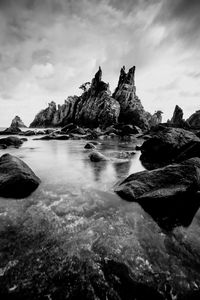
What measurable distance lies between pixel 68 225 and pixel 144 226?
1.71 m

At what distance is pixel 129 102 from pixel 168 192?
58200 mm

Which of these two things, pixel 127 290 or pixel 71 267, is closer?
pixel 127 290

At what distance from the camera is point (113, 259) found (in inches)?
103

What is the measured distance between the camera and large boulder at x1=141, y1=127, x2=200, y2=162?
36.5 feet

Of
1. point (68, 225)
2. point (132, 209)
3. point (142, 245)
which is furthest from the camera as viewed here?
point (132, 209)

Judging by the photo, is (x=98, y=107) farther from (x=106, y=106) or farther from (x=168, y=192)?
(x=168, y=192)

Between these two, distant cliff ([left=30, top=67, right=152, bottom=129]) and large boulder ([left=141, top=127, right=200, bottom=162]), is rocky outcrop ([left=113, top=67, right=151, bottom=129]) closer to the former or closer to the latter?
distant cliff ([left=30, top=67, right=152, bottom=129])

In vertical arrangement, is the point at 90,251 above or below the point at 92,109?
below

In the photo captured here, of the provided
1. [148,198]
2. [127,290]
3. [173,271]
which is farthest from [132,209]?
[127,290]

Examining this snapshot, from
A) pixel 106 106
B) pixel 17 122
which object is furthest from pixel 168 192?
pixel 17 122

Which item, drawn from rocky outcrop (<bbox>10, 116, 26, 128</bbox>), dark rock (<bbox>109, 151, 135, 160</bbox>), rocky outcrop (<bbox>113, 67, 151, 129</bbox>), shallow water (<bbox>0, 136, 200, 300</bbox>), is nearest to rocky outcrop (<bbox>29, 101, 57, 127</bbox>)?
rocky outcrop (<bbox>10, 116, 26, 128</bbox>)

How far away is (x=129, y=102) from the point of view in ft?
192

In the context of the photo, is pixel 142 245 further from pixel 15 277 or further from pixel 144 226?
pixel 15 277

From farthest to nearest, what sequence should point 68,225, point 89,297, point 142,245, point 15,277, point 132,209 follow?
point 132,209 < point 68,225 < point 142,245 < point 15,277 < point 89,297
